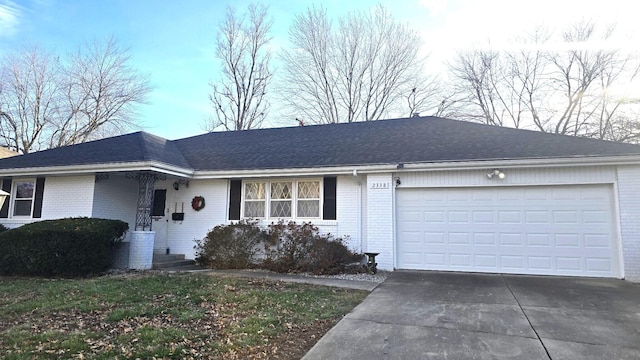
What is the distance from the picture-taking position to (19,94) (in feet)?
83.0

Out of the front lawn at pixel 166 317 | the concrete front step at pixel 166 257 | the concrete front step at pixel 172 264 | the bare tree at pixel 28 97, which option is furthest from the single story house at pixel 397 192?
the bare tree at pixel 28 97

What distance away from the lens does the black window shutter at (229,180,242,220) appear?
1123cm

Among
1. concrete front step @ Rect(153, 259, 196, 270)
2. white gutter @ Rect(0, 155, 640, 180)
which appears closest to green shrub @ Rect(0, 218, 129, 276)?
concrete front step @ Rect(153, 259, 196, 270)

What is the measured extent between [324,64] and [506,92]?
11625mm

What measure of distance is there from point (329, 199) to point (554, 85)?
18559 millimetres

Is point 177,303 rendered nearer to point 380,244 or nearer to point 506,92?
point 380,244

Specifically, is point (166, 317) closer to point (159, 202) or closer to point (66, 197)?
point (159, 202)

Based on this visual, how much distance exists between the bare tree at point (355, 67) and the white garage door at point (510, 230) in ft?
49.4

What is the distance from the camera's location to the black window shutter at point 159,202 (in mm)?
11914

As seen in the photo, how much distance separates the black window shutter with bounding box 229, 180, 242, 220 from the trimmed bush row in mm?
621

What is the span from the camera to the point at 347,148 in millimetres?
11508

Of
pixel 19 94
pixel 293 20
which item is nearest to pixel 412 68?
pixel 293 20

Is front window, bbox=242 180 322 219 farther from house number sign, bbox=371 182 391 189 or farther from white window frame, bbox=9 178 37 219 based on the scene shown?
white window frame, bbox=9 178 37 219

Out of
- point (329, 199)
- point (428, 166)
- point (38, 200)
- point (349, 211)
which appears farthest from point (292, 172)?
point (38, 200)
